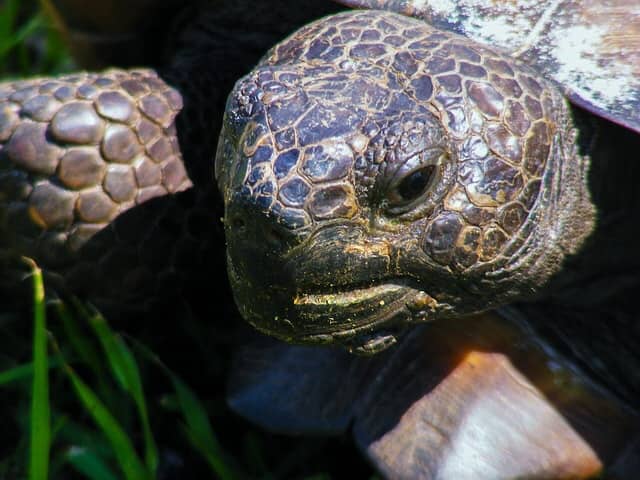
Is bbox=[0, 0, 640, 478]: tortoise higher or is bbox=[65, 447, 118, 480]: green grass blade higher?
bbox=[0, 0, 640, 478]: tortoise

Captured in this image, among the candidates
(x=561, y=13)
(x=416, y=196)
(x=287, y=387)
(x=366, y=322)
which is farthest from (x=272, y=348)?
(x=561, y=13)

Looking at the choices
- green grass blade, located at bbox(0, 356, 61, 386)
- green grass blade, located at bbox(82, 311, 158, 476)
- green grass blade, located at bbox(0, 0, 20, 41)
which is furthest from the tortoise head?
green grass blade, located at bbox(0, 0, 20, 41)

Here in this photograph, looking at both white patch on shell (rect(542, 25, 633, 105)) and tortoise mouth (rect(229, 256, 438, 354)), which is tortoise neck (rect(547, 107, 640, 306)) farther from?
tortoise mouth (rect(229, 256, 438, 354))

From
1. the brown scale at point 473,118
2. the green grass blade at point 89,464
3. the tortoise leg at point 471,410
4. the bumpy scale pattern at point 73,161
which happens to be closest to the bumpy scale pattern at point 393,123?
the brown scale at point 473,118

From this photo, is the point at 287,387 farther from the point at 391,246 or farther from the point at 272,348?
the point at 391,246

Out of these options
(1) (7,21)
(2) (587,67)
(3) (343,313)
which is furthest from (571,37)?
(1) (7,21)

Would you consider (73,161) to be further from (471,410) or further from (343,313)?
(471,410)

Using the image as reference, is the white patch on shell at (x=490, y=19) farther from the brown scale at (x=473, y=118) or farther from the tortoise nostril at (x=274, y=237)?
the tortoise nostril at (x=274, y=237)

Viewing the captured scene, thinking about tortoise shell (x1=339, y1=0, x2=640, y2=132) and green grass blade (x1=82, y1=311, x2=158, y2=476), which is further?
green grass blade (x1=82, y1=311, x2=158, y2=476)
